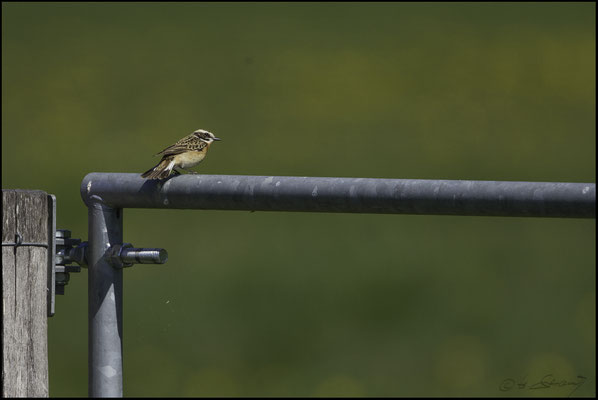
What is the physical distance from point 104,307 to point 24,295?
0.20 meters

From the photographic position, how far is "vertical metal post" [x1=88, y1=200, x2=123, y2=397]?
295 centimetres

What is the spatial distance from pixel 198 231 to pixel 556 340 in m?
3.74

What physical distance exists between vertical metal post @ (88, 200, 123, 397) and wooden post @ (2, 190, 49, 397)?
118 millimetres

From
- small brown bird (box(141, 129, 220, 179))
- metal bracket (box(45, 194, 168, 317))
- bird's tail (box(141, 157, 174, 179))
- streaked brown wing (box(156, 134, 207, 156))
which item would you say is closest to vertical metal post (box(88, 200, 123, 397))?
metal bracket (box(45, 194, 168, 317))

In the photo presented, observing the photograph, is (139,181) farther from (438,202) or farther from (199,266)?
(199,266)

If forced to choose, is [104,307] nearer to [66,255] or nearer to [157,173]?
[66,255]

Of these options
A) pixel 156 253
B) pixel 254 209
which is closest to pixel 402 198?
pixel 254 209

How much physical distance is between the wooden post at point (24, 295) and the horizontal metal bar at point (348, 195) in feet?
0.55

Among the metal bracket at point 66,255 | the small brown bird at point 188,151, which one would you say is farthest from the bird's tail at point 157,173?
the small brown bird at point 188,151

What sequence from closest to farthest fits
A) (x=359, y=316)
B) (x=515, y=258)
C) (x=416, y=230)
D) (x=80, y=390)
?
(x=80, y=390), (x=359, y=316), (x=515, y=258), (x=416, y=230)

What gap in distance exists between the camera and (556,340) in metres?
10.1

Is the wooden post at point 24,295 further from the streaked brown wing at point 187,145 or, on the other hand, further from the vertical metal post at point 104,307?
the streaked brown wing at point 187,145

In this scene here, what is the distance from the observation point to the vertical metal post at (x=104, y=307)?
2.95 m

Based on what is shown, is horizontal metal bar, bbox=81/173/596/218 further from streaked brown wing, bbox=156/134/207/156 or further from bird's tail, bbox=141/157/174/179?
A: streaked brown wing, bbox=156/134/207/156
